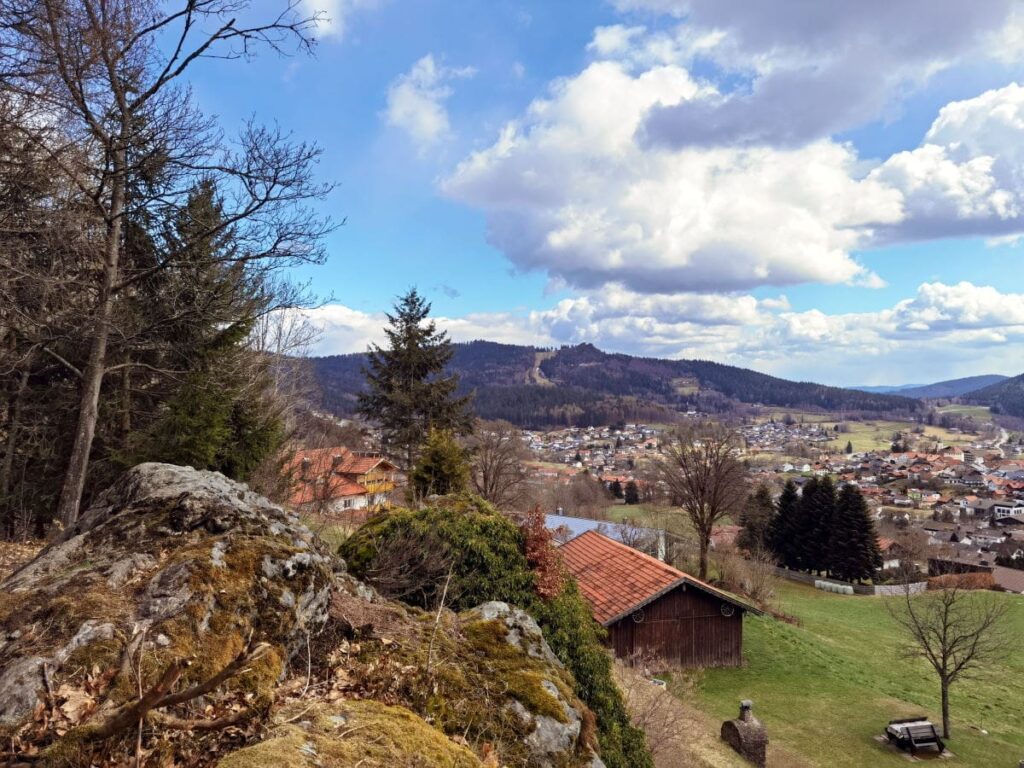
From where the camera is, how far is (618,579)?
19078 mm

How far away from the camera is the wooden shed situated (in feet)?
59.3

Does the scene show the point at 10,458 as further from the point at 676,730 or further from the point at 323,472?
the point at 676,730

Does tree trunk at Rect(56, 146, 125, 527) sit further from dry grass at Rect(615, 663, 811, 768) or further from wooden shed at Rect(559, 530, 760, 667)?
wooden shed at Rect(559, 530, 760, 667)

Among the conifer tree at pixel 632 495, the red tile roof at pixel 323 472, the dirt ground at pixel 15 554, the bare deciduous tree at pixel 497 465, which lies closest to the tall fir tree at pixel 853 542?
the bare deciduous tree at pixel 497 465

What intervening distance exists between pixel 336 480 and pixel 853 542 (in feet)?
147

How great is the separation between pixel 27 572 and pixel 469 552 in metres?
5.72

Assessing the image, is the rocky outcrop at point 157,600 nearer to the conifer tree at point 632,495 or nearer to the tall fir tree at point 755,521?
the tall fir tree at point 755,521

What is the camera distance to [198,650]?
3305 mm

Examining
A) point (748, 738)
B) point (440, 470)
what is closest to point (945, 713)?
point (748, 738)

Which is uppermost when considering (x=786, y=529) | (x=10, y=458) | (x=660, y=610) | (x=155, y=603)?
(x=155, y=603)

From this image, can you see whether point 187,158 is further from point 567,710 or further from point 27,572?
point 567,710

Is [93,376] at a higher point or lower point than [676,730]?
higher

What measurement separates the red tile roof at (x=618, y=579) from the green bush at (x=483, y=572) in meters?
8.05

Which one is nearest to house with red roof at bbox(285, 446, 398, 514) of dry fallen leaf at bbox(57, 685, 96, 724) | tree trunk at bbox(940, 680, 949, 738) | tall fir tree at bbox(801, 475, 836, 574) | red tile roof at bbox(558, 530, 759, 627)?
red tile roof at bbox(558, 530, 759, 627)
